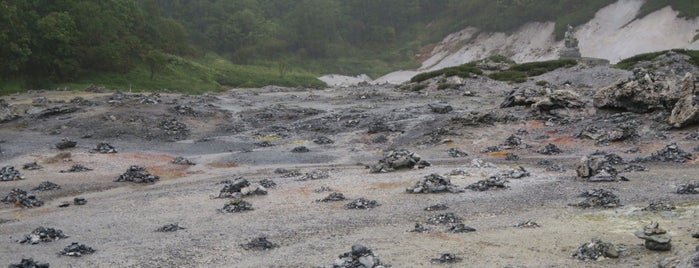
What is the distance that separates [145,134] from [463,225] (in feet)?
131

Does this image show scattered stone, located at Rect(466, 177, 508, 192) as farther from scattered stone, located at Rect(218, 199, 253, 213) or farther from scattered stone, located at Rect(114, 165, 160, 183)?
scattered stone, located at Rect(114, 165, 160, 183)

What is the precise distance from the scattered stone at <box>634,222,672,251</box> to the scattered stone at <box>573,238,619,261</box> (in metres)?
0.83

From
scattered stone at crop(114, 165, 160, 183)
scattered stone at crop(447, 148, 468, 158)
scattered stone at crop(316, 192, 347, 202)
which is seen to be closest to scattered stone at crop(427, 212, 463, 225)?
scattered stone at crop(316, 192, 347, 202)

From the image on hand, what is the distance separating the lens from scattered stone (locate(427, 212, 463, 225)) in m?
22.1

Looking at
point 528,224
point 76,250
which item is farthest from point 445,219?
point 76,250

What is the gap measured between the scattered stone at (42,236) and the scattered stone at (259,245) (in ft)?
24.4

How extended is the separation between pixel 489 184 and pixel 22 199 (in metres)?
23.0

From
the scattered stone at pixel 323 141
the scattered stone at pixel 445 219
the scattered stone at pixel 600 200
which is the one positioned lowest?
the scattered stone at pixel 323 141

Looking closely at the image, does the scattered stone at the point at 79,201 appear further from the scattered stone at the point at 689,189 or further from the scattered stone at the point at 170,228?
the scattered stone at the point at 689,189

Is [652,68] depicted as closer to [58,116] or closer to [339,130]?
[339,130]

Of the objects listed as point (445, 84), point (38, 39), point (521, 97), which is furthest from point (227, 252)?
point (38, 39)

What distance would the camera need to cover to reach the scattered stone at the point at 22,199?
29.3 meters

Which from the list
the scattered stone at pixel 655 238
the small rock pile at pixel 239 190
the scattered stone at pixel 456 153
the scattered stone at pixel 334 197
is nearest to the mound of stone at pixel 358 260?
the scattered stone at pixel 655 238

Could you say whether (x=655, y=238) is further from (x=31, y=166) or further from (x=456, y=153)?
(x=31, y=166)
